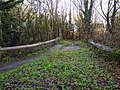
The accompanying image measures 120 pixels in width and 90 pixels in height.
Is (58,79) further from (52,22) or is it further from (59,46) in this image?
(52,22)

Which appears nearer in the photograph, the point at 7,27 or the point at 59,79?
the point at 59,79

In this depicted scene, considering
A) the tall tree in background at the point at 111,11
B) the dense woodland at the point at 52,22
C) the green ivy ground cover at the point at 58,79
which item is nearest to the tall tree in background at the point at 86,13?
the dense woodland at the point at 52,22

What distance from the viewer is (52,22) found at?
26859 mm

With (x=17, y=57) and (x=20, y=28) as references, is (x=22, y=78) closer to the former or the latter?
(x=17, y=57)

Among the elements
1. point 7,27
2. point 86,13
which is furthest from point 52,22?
point 7,27

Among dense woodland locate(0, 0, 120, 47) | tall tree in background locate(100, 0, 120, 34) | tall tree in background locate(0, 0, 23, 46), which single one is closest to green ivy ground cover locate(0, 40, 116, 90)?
dense woodland locate(0, 0, 120, 47)

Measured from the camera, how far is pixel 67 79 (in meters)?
6.59

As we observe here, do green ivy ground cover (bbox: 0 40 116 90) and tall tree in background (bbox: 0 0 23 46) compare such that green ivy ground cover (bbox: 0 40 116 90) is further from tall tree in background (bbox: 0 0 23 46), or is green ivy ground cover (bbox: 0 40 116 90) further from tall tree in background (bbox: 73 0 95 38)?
tall tree in background (bbox: 73 0 95 38)

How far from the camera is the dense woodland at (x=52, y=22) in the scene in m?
17.0

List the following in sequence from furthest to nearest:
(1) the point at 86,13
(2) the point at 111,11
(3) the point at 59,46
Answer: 1. (1) the point at 86,13
2. (2) the point at 111,11
3. (3) the point at 59,46

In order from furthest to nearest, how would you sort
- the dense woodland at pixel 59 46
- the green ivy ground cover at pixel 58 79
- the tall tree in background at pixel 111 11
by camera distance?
the tall tree in background at pixel 111 11 → the dense woodland at pixel 59 46 → the green ivy ground cover at pixel 58 79

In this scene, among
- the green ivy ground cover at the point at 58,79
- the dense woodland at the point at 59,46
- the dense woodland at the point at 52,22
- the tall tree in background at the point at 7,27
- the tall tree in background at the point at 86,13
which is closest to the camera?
the green ivy ground cover at the point at 58,79

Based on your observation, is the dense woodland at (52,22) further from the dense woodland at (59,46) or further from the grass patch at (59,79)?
the grass patch at (59,79)

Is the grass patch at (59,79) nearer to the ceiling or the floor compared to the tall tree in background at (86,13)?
nearer to the floor
